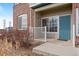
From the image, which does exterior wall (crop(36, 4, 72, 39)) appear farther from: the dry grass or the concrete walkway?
the dry grass

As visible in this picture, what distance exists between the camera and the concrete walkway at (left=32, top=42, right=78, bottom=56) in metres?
7.39

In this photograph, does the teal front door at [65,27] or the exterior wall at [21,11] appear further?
the teal front door at [65,27]

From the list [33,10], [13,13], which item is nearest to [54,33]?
[33,10]

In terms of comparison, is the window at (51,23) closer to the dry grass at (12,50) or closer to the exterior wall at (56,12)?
the exterior wall at (56,12)

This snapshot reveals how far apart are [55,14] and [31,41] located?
1.86m

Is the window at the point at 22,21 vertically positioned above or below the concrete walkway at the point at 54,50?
above

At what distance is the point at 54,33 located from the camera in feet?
30.8

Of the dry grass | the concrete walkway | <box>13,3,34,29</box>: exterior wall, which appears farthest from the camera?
<box>13,3,34,29</box>: exterior wall

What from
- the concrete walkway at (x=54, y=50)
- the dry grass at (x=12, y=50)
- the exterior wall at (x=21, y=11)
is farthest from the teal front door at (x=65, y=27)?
the dry grass at (x=12, y=50)

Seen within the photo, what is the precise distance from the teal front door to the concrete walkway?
2.97 feet

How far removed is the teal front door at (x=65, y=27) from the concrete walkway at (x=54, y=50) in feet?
2.97

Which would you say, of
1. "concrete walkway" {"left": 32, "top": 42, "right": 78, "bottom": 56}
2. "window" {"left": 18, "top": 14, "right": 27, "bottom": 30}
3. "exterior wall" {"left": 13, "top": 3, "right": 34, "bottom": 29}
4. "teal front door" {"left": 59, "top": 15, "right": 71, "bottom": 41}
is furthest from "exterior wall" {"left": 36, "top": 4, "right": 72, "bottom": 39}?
"concrete walkway" {"left": 32, "top": 42, "right": 78, "bottom": 56}

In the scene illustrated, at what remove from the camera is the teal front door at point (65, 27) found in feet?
29.1

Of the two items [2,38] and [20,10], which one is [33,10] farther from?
[2,38]
